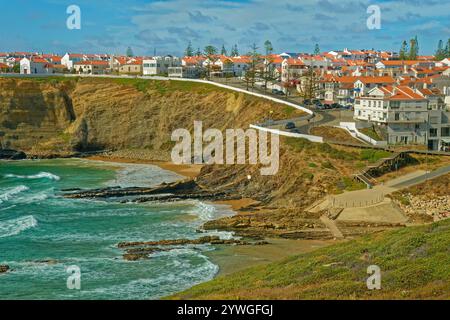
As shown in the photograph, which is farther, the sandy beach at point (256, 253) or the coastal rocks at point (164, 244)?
the coastal rocks at point (164, 244)

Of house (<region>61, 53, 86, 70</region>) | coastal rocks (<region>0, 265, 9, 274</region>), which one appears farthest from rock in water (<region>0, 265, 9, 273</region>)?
house (<region>61, 53, 86, 70</region>)

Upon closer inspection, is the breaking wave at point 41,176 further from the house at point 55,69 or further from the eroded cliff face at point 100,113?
the house at point 55,69

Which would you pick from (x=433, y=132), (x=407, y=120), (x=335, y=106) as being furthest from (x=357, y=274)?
(x=335, y=106)

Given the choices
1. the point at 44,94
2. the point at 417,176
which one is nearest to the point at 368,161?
the point at 417,176

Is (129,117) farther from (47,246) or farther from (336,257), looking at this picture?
(336,257)

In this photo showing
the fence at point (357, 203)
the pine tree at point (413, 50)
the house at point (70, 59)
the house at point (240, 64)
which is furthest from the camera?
the pine tree at point (413, 50)

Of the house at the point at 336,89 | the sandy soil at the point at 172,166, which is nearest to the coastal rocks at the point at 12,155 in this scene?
the sandy soil at the point at 172,166

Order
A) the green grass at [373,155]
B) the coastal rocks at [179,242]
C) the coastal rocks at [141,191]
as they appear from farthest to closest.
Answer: the coastal rocks at [141,191] < the green grass at [373,155] < the coastal rocks at [179,242]
